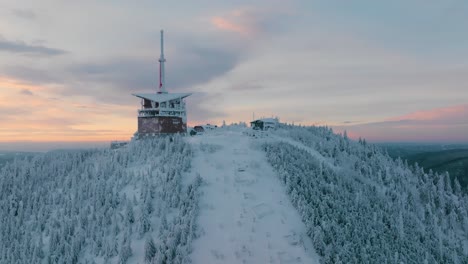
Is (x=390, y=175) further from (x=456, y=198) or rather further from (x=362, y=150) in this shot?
(x=456, y=198)

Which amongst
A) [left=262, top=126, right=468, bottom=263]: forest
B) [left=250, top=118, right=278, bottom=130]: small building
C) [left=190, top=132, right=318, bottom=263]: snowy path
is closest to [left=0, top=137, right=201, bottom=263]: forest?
[left=190, top=132, right=318, bottom=263]: snowy path

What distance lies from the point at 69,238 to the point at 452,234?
6123 cm

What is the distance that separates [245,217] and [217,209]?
12.5ft

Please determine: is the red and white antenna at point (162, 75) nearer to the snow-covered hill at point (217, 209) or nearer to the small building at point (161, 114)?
the small building at point (161, 114)

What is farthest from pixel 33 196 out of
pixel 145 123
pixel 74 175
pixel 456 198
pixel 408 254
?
pixel 456 198

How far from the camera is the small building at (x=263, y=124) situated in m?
84.7

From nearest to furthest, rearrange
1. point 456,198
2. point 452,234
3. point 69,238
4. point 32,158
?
point 69,238 → point 452,234 → point 32,158 → point 456,198

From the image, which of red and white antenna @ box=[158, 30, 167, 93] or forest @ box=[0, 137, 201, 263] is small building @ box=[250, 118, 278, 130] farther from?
forest @ box=[0, 137, 201, 263]

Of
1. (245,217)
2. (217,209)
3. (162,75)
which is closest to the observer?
(245,217)

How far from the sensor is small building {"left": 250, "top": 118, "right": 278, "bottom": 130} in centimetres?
8469

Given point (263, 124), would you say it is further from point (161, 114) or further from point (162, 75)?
point (162, 75)

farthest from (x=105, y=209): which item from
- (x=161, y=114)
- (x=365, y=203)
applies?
(x=365, y=203)

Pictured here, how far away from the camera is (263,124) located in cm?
8481

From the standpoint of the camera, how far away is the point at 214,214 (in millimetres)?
45594
